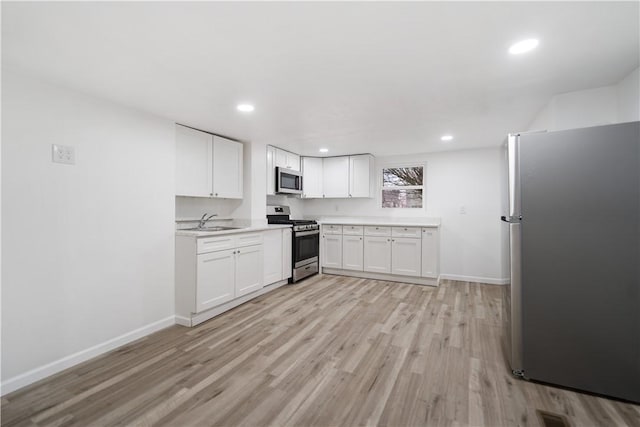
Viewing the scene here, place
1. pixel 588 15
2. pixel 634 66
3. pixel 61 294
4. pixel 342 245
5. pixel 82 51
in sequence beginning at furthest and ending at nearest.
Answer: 1. pixel 342 245
2. pixel 61 294
3. pixel 634 66
4. pixel 82 51
5. pixel 588 15

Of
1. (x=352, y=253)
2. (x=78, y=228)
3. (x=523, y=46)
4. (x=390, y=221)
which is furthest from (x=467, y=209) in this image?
(x=78, y=228)

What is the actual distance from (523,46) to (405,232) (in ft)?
10.0

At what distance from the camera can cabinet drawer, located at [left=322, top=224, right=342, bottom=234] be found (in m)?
4.95

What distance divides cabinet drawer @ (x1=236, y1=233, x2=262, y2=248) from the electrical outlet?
1681 mm

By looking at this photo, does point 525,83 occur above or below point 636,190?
above

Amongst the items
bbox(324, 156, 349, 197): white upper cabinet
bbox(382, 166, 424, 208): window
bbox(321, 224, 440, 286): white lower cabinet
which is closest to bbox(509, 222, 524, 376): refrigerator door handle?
bbox(321, 224, 440, 286): white lower cabinet

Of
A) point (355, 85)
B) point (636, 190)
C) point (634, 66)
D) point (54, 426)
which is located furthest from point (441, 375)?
point (634, 66)

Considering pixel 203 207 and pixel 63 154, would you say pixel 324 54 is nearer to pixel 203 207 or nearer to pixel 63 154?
pixel 63 154

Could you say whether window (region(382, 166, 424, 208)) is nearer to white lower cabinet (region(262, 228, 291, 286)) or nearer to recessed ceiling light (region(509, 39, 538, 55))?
white lower cabinet (region(262, 228, 291, 286))

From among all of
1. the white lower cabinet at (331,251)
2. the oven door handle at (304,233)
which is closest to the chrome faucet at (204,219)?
the oven door handle at (304,233)

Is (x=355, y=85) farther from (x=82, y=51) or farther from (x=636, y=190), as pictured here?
(x=636, y=190)

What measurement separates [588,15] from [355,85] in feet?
4.35

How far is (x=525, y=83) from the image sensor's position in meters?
2.19

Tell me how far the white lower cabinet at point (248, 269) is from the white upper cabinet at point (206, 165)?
786 millimetres
